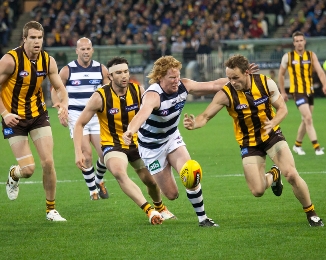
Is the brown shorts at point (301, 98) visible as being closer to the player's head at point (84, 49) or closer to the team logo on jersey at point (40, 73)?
the player's head at point (84, 49)

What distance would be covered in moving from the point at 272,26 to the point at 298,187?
24.6 metres

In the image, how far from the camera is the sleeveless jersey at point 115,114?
888cm

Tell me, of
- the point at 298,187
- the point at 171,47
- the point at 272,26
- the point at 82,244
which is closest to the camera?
the point at 82,244

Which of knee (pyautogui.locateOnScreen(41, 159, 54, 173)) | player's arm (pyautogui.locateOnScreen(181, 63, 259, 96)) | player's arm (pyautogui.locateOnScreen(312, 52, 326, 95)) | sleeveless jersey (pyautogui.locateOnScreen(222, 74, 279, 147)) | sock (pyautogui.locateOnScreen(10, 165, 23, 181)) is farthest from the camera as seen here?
player's arm (pyautogui.locateOnScreen(312, 52, 326, 95))

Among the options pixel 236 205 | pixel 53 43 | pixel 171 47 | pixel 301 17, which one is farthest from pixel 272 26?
pixel 236 205

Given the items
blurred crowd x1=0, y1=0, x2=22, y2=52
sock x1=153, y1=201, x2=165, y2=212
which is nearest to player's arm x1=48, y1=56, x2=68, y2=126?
sock x1=153, y1=201, x2=165, y2=212

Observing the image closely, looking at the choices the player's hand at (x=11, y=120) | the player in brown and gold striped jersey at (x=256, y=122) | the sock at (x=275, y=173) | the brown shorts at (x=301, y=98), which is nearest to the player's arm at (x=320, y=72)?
the brown shorts at (x=301, y=98)

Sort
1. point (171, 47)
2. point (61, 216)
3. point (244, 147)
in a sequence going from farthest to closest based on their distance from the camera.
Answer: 1. point (171, 47)
2. point (61, 216)
3. point (244, 147)

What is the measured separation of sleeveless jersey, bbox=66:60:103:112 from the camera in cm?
1153

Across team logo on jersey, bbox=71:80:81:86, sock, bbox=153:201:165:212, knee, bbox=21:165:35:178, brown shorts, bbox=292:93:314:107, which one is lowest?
sock, bbox=153:201:165:212

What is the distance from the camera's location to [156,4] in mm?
33656

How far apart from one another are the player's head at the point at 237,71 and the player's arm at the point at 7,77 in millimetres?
2500

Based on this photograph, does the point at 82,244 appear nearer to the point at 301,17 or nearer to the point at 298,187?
the point at 298,187

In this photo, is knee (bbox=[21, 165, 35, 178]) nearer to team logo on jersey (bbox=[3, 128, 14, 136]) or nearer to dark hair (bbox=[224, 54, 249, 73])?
team logo on jersey (bbox=[3, 128, 14, 136])
